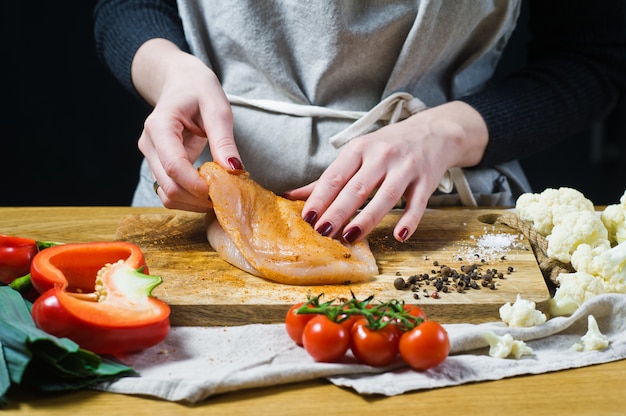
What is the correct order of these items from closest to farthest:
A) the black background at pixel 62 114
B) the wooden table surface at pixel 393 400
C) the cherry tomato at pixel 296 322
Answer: the wooden table surface at pixel 393 400 → the cherry tomato at pixel 296 322 → the black background at pixel 62 114

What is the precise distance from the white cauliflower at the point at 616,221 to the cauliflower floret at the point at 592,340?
1.50ft

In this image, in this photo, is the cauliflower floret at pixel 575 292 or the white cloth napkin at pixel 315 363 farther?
the cauliflower floret at pixel 575 292

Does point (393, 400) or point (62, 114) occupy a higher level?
point (393, 400)

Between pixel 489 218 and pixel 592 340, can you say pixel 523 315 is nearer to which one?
pixel 592 340

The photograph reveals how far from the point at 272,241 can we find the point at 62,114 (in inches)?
84.4

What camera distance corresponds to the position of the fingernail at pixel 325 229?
1.80m

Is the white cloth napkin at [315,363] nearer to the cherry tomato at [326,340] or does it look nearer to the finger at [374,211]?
the cherry tomato at [326,340]

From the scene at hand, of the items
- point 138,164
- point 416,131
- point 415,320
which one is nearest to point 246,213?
point 416,131

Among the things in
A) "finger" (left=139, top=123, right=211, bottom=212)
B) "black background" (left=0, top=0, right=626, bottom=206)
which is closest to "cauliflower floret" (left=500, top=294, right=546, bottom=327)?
"finger" (left=139, top=123, right=211, bottom=212)

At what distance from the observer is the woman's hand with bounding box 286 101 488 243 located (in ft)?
6.01

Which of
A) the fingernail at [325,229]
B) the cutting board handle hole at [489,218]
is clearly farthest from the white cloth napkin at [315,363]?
the cutting board handle hole at [489,218]

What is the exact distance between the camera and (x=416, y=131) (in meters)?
2.00

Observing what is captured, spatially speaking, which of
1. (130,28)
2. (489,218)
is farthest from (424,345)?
(130,28)

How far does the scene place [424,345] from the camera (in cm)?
130
